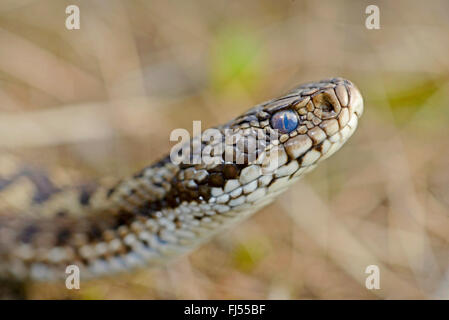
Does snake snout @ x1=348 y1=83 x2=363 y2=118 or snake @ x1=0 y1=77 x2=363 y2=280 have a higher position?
snake snout @ x1=348 y1=83 x2=363 y2=118

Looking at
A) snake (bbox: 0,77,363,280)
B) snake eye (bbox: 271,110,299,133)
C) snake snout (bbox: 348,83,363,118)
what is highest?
snake snout (bbox: 348,83,363,118)

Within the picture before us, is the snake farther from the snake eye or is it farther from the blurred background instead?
the blurred background

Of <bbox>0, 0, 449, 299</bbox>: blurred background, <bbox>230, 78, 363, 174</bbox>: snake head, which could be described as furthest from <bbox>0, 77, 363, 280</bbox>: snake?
<bbox>0, 0, 449, 299</bbox>: blurred background

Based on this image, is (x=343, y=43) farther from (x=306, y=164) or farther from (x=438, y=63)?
(x=306, y=164)

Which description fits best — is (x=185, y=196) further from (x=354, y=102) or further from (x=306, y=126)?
(x=354, y=102)

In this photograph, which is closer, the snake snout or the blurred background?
the snake snout

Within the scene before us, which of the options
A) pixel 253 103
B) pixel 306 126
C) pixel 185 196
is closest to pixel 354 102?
pixel 306 126

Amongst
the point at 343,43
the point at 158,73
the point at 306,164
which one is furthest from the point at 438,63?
the point at 306,164
